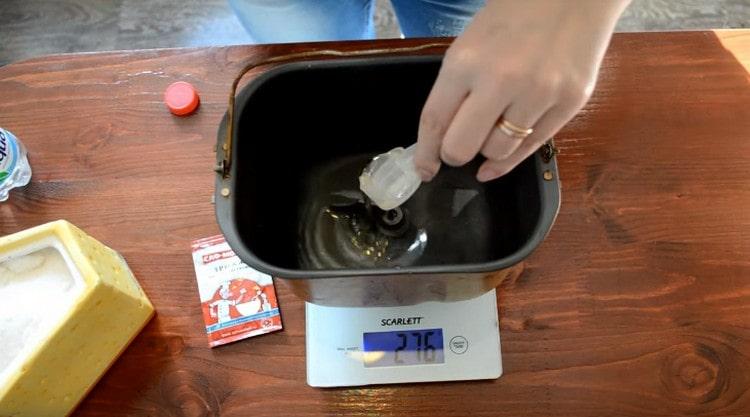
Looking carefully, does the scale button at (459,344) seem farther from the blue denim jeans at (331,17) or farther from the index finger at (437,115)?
the blue denim jeans at (331,17)

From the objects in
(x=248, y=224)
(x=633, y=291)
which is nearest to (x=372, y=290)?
(x=248, y=224)

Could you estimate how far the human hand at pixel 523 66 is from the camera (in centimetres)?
37

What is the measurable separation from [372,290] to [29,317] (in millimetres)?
275

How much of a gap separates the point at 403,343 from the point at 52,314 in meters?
0.30

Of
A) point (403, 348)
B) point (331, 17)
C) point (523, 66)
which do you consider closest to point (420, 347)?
point (403, 348)

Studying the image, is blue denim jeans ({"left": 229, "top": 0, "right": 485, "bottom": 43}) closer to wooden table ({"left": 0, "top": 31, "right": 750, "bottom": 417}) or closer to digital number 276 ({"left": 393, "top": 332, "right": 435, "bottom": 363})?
wooden table ({"left": 0, "top": 31, "right": 750, "bottom": 417})

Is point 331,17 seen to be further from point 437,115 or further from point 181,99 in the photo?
point 437,115

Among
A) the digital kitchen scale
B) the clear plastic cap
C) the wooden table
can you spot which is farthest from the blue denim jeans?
the digital kitchen scale

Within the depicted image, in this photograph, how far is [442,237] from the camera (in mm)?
650

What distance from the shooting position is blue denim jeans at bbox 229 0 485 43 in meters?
0.74

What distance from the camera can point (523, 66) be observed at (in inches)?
14.6

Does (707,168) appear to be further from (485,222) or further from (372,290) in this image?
(372,290)

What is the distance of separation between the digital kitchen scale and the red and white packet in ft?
0.15

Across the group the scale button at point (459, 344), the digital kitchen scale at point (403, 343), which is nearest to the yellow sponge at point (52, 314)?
the digital kitchen scale at point (403, 343)
